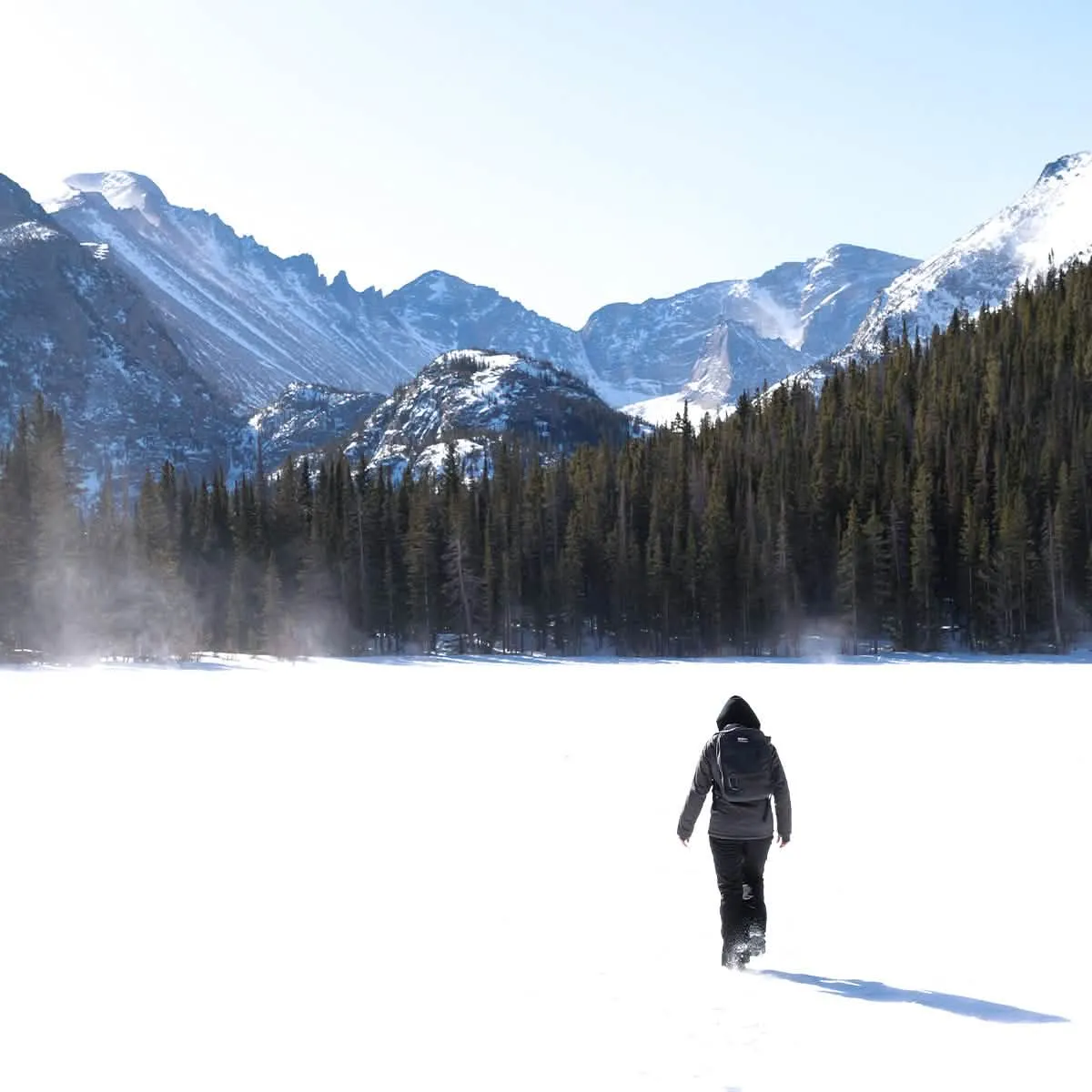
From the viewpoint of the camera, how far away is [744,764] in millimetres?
9414

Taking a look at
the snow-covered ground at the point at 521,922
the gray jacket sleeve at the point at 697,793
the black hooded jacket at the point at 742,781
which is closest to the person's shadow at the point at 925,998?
the snow-covered ground at the point at 521,922

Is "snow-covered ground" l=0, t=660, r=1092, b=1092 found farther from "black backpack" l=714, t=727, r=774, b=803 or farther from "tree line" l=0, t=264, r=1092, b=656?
"tree line" l=0, t=264, r=1092, b=656

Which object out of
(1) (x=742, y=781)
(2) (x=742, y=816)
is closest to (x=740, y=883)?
(2) (x=742, y=816)

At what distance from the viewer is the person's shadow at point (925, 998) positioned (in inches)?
317

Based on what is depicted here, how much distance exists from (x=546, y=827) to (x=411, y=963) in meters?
6.23

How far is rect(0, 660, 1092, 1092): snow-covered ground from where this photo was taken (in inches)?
298

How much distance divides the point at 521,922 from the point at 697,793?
2.83m

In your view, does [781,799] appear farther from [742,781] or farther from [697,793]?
[697,793]

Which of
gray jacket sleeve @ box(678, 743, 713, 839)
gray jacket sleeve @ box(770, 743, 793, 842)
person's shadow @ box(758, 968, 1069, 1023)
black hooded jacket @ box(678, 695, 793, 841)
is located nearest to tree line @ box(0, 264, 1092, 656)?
gray jacket sleeve @ box(678, 743, 713, 839)

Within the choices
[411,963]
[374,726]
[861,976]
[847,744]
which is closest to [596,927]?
[411,963]

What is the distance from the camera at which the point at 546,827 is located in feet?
52.3

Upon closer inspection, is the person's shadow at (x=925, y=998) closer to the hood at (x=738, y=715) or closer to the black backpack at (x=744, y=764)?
the black backpack at (x=744, y=764)

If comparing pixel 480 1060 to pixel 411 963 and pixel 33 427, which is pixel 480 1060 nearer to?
pixel 411 963

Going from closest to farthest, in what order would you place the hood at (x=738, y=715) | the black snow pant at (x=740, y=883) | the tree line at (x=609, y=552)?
the black snow pant at (x=740, y=883), the hood at (x=738, y=715), the tree line at (x=609, y=552)
